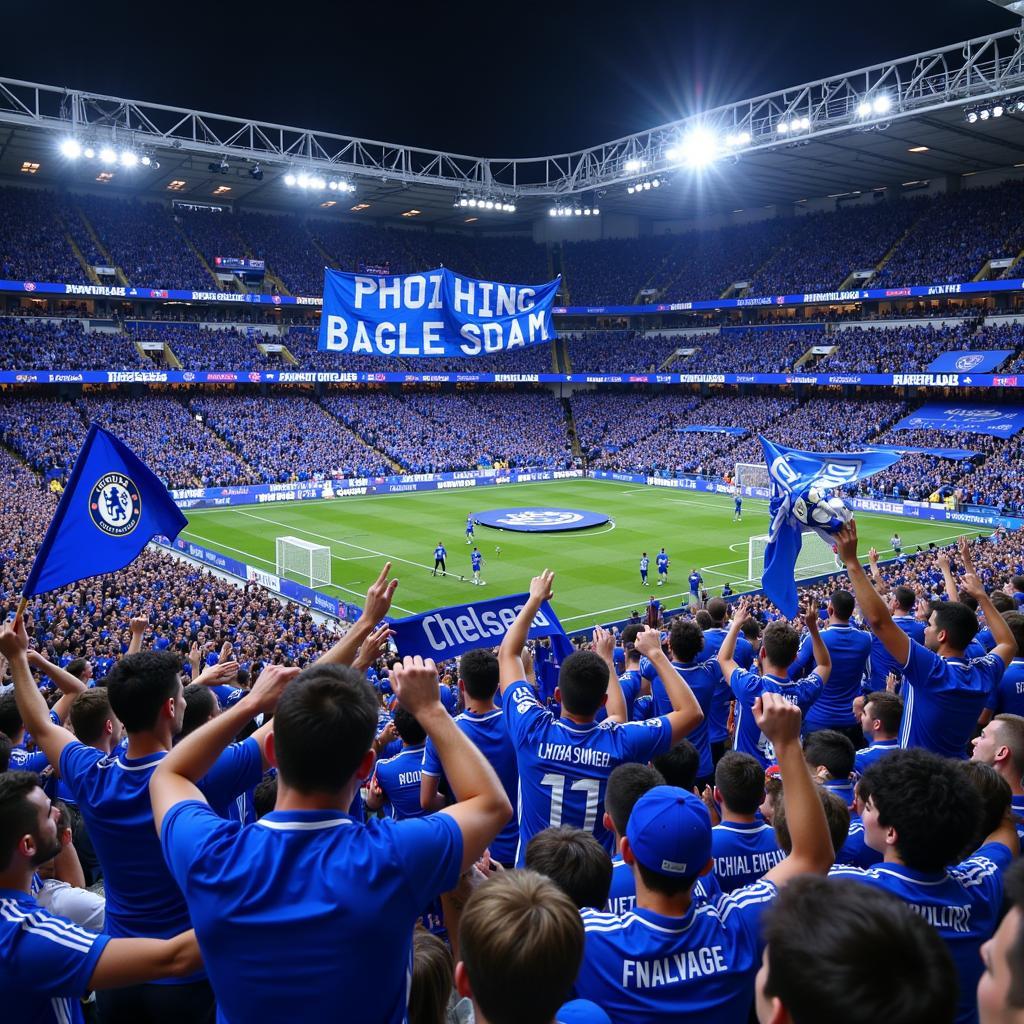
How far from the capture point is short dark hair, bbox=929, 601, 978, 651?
258 inches

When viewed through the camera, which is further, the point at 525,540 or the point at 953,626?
the point at 525,540

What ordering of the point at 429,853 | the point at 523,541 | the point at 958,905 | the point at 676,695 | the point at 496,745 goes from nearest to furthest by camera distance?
the point at 429,853 < the point at 958,905 < the point at 676,695 < the point at 496,745 < the point at 523,541

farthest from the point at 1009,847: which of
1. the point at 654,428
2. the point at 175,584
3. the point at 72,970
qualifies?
the point at 654,428

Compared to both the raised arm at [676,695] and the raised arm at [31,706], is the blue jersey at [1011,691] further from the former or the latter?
the raised arm at [31,706]

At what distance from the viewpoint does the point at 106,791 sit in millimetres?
4008

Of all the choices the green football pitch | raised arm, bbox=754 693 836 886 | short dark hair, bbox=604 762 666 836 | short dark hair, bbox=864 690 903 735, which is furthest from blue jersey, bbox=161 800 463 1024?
the green football pitch

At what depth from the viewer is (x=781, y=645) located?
302 inches

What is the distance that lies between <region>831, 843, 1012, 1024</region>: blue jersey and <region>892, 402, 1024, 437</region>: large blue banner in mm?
51295

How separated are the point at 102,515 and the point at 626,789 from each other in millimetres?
5572

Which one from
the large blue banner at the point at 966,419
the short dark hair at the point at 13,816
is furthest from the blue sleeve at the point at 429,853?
the large blue banner at the point at 966,419

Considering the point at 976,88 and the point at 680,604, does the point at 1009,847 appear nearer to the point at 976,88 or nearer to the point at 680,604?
the point at 680,604

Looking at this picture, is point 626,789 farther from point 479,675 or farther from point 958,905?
point 479,675

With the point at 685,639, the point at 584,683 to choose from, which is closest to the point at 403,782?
the point at 584,683

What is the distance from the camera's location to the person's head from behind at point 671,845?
3.19 metres
